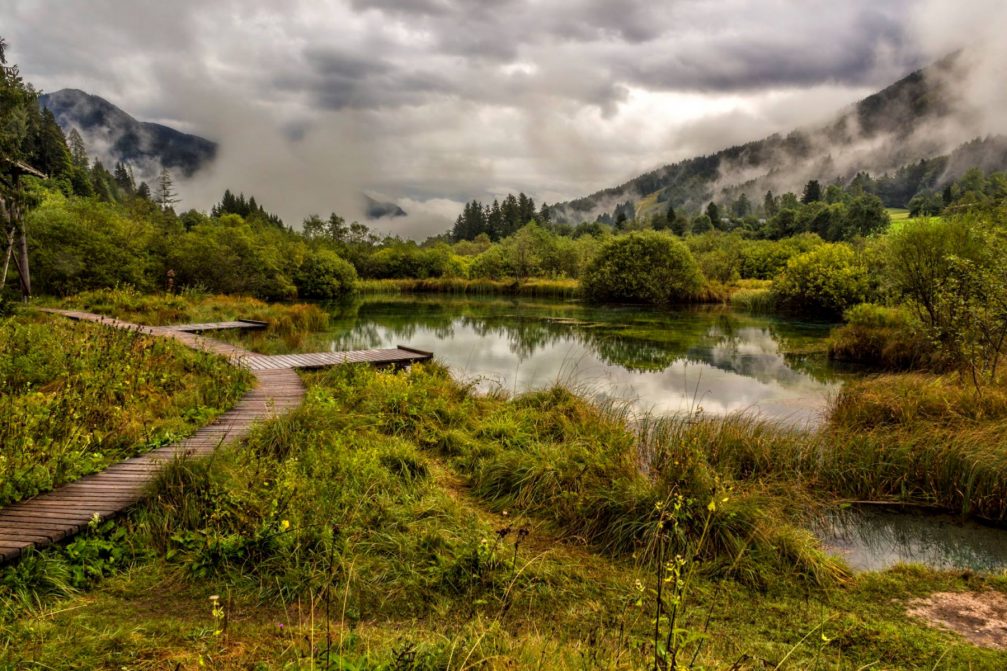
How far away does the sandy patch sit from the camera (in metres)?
3.86

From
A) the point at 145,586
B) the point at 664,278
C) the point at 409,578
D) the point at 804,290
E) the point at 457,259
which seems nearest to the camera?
the point at 145,586

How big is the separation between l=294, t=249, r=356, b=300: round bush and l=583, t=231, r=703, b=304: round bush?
72.5 ft

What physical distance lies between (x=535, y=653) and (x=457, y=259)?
6466cm

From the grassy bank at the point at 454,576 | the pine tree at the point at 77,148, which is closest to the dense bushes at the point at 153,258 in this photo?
the grassy bank at the point at 454,576

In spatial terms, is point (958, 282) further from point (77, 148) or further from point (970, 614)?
point (77, 148)

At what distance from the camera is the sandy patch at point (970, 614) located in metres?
3.86

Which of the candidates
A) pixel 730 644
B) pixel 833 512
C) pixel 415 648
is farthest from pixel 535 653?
pixel 833 512

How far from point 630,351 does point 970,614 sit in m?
15.0

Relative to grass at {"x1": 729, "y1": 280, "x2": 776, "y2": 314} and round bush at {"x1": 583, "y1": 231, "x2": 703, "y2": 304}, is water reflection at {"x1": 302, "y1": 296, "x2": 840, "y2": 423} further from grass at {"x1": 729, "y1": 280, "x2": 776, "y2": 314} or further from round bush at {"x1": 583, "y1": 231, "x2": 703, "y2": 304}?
round bush at {"x1": 583, "y1": 231, "x2": 703, "y2": 304}

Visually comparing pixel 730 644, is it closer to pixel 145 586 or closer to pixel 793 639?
pixel 793 639

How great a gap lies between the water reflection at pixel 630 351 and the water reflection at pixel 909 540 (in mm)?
3943

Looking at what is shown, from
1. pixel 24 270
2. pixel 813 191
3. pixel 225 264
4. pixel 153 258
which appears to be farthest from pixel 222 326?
pixel 813 191

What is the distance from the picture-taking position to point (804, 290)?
31484mm

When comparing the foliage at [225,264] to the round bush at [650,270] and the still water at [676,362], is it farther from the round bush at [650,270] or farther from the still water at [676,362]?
the round bush at [650,270]
